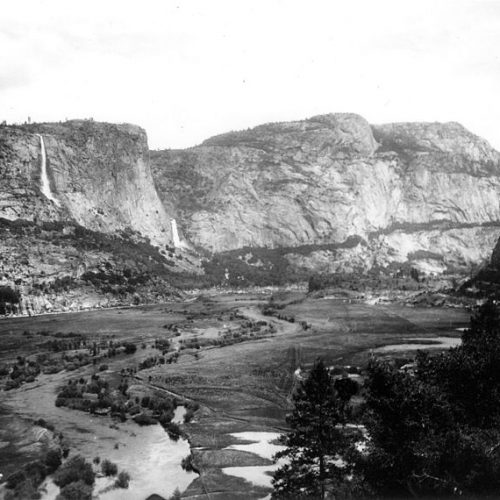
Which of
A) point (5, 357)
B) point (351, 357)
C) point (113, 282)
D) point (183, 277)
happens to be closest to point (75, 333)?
point (5, 357)

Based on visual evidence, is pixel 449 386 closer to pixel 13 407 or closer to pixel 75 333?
pixel 13 407

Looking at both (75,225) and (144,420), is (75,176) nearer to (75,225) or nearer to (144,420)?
(75,225)

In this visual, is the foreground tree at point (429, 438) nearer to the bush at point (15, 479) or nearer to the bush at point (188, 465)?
the bush at point (188, 465)

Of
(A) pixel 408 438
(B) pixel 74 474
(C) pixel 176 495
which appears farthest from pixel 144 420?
(A) pixel 408 438

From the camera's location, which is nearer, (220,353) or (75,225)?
(220,353)

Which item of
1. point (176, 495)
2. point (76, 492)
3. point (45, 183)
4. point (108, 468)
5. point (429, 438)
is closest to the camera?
point (429, 438)
